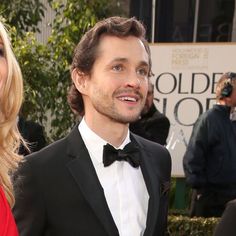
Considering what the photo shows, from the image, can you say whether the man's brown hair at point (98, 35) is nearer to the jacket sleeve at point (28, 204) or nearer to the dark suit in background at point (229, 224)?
the jacket sleeve at point (28, 204)

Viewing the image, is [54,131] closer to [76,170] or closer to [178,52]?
[178,52]

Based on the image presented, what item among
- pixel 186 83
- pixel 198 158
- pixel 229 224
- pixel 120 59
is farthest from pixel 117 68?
pixel 186 83

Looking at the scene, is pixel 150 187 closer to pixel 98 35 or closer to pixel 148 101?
pixel 98 35

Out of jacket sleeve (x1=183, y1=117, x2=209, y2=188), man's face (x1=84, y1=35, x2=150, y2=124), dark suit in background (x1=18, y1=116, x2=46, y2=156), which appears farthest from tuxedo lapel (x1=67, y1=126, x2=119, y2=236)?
jacket sleeve (x1=183, y1=117, x2=209, y2=188)

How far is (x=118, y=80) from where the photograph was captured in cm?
209

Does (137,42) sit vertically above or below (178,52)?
above

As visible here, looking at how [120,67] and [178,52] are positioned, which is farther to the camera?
[178,52]

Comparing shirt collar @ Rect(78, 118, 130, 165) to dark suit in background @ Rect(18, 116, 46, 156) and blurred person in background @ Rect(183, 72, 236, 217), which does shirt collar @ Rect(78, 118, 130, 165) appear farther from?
blurred person in background @ Rect(183, 72, 236, 217)

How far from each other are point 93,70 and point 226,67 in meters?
3.97

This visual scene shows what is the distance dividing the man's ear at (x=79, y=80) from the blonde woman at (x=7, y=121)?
0.28 m

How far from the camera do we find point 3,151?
6.92ft

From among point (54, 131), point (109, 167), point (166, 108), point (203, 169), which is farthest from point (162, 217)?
point (54, 131)

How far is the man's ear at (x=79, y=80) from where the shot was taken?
7.30 feet

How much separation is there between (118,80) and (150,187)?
1.62 ft
